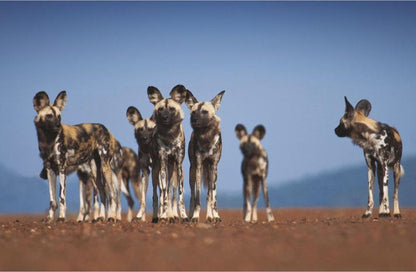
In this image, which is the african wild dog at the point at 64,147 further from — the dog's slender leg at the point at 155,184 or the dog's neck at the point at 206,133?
the dog's neck at the point at 206,133

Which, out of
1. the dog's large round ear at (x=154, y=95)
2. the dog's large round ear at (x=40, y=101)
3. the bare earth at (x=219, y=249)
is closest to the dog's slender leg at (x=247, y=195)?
the bare earth at (x=219, y=249)

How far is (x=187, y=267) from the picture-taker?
8.65m

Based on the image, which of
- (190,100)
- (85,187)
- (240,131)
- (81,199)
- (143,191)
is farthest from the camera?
(85,187)

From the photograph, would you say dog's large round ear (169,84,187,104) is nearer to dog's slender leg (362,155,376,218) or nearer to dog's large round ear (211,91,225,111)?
dog's large round ear (211,91,225,111)

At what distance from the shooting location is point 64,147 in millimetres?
17781

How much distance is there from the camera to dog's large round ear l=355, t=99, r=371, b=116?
1911 centimetres

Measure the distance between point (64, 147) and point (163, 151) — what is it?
3.00 metres

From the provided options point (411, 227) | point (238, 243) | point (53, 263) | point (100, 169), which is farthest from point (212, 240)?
point (100, 169)

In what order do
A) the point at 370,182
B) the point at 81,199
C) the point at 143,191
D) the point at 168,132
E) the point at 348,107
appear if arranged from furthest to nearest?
the point at 81,199
the point at 143,191
the point at 348,107
the point at 370,182
the point at 168,132

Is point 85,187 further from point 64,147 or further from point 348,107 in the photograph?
point 348,107

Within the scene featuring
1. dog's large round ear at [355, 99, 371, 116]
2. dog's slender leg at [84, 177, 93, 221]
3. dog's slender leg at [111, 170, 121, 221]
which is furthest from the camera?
dog's slender leg at [84, 177, 93, 221]

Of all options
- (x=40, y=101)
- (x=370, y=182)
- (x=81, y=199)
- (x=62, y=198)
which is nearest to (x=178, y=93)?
(x=40, y=101)

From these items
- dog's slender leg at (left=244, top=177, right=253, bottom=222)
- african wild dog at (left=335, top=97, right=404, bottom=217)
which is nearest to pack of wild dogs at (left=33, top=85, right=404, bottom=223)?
african wild dog at (left=335, top=97, right=404, bottom=217)

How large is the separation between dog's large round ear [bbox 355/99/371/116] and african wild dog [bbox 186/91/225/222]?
16.4ft
